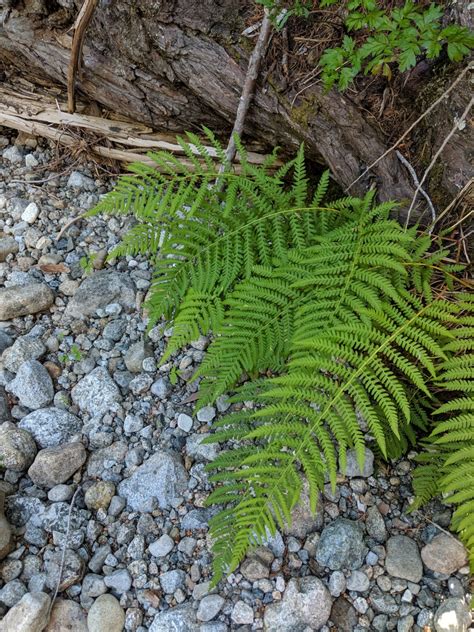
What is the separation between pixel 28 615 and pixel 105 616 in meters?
0.27

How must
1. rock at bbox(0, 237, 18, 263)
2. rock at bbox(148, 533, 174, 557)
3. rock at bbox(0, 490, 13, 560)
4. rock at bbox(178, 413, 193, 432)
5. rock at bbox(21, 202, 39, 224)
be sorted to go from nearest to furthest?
rock at bbox(0, 490, 13, 560), rock at bbox(148, 533, 174, 557), rock at bbox(178, 413, 193, 432), rock at bbox(0, 237, 18, 263), rock at bbox(21, 202, 39, 224)

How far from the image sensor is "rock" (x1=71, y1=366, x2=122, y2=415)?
2.80 m

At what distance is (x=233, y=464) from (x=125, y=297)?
1.25 metres

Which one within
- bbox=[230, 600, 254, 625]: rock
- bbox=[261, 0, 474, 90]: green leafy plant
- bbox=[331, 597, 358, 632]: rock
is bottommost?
bbox=[230, 600, 254, 625]: rock

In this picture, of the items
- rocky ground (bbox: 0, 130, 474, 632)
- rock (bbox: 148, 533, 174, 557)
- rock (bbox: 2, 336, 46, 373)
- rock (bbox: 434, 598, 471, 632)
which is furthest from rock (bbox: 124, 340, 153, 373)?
rock (bbox: 434, 598, 471, 632)

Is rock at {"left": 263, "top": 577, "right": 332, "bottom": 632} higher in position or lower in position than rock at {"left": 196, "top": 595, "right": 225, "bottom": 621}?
higher

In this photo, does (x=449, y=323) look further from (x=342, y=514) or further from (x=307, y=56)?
(x=307, y=56)

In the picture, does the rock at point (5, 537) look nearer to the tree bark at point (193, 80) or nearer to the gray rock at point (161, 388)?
the gray rock at point (161, 388)

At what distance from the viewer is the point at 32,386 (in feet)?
9.22

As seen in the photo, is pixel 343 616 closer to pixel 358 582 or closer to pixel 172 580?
pixel 358 582

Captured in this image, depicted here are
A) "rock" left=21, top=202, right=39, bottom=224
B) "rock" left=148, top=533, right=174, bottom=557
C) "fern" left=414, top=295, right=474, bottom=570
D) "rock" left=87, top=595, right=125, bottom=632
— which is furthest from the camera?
"rock" left=21, top=202, right=39, bottom=224

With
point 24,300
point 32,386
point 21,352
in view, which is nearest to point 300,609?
point 32,386

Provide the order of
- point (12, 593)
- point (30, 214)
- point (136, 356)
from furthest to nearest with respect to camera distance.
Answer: point (30, 214) → point (136, 356) → point (12, 593)

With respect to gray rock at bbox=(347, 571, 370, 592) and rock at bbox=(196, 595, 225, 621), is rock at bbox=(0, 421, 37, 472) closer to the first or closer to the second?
rock at bbox=(196, 595, 225, 621)
